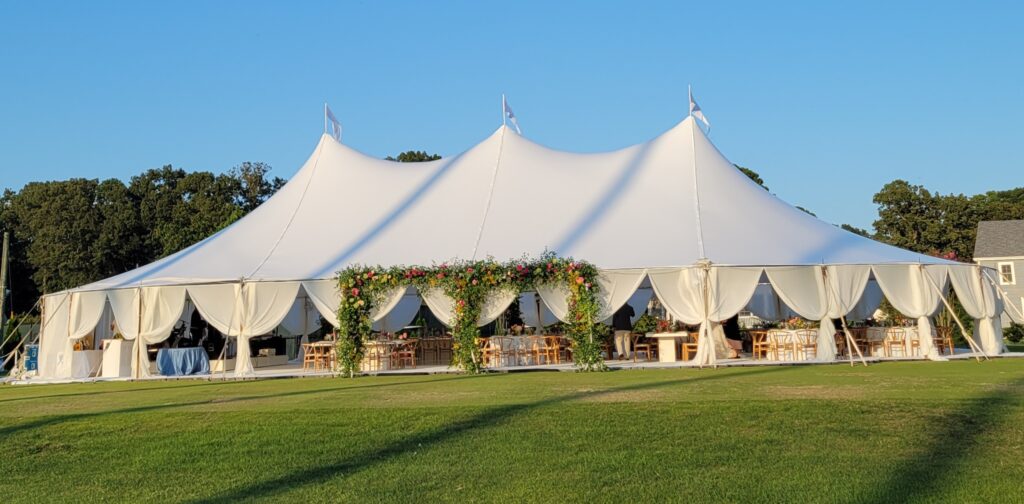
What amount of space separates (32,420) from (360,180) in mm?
9394

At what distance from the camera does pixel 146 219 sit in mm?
40000

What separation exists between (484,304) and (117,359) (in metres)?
6.51

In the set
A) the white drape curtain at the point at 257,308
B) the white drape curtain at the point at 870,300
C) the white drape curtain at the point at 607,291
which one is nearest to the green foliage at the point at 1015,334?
the white drape curtain at the point at 870,300

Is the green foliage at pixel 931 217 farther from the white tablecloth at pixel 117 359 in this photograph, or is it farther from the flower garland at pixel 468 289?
the white tablecloth at pixel 117 359

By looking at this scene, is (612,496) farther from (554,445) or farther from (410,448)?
(410,448)

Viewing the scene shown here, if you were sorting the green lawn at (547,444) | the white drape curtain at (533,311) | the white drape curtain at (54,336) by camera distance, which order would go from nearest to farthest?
1. the green lawn at (547,444)
2. the white drape curtain at (54,336)
3. the white drape curtain at (533,311)

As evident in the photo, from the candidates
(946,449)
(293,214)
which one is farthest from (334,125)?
(946,449)

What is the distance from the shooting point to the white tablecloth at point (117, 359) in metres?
14.8

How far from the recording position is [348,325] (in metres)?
13.7

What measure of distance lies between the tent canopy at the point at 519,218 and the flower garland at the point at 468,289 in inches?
21.9

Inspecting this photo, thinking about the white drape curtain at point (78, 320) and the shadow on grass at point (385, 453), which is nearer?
the shadow on grass at point (385, 453)

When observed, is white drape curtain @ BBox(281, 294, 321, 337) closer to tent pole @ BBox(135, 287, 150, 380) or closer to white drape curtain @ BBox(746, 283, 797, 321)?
tent pole @ BBox(135, 287, 150, 380)

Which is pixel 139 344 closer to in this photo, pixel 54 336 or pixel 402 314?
pixel 54 336

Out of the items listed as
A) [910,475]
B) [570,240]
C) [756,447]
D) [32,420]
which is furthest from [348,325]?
[910,475]
